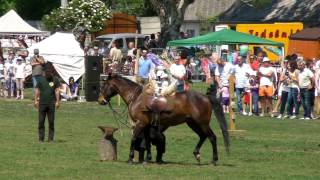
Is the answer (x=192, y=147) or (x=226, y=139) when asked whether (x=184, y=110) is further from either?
(x=192, y=147)

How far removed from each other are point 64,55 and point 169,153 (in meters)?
20.7

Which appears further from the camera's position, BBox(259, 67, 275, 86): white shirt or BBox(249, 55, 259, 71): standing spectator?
BBox(249, 55, 259, 71): standing spectator

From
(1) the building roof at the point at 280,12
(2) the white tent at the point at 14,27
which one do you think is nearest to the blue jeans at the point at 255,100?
(2) the white tent at the point at 14,27

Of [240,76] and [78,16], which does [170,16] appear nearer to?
[78,16]

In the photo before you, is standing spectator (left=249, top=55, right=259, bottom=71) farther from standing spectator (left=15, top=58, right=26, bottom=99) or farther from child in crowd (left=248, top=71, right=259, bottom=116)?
standing spectator (left=15, top=58, right=26, bottom=99)

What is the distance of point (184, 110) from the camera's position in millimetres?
17641

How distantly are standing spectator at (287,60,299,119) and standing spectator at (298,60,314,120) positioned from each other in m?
0.22

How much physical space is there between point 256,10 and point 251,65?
26111mm

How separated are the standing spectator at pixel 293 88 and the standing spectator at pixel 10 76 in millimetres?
12273

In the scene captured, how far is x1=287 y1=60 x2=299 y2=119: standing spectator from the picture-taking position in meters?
32.4

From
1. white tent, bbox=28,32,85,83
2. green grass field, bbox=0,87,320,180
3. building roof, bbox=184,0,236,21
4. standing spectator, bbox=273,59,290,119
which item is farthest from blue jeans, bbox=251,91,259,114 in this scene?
building roof, bbox=184,0,236,21

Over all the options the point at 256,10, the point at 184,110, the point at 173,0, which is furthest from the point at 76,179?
the point at 256,10

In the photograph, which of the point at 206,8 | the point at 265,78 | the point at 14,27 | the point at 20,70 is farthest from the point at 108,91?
the point at 206,8

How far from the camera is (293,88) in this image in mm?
32562
